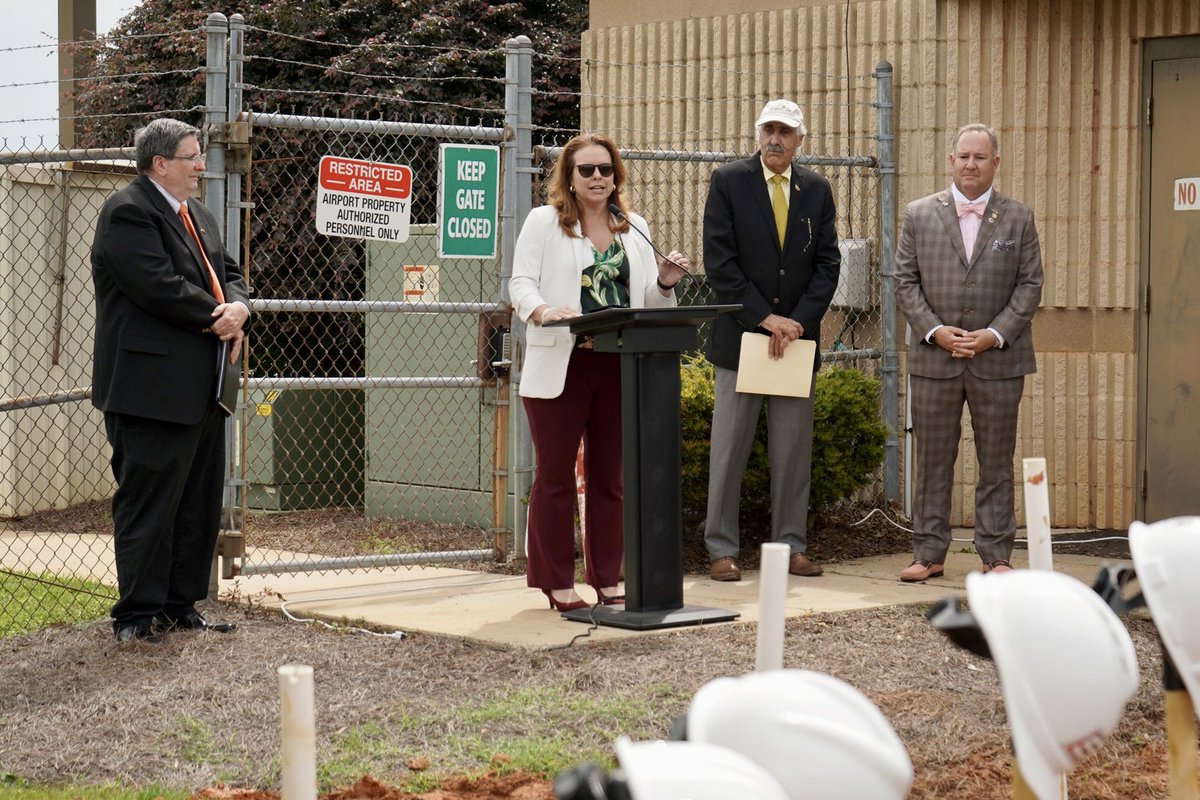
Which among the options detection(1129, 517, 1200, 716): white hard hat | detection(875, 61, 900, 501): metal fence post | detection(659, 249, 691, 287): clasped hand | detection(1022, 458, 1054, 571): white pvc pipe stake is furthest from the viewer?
detection(875, 61, 900, 501): metal fence post

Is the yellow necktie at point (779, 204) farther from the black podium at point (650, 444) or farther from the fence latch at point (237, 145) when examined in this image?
the fence latch at point (237, 145)

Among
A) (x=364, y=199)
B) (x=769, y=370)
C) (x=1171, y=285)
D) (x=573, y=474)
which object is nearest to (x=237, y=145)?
(x=364, y=199)

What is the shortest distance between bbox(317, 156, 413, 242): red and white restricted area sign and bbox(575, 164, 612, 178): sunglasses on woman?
128cm

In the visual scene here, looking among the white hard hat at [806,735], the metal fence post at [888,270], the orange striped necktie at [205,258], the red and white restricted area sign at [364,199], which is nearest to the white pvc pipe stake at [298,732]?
the white hard hat at [806,735]

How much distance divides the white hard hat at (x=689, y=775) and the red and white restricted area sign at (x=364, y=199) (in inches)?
246

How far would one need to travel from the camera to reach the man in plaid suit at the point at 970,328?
8234 millimetres

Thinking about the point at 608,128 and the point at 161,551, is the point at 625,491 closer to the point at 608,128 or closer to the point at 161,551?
the point at 161,551

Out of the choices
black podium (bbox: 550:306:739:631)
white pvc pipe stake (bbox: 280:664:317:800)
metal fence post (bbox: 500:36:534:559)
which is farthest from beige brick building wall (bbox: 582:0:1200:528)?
white pvc pipe stake (bbox: 280:664:317:800)

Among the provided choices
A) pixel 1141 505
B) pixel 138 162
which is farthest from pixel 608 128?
pixel 138 162

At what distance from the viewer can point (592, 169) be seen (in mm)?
6988

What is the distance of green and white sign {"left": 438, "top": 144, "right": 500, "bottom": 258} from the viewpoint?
27.8 ft

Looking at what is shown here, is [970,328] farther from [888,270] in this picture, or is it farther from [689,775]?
[689,775]

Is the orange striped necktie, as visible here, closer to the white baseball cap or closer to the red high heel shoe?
the red high heel shoe

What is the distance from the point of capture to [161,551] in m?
6.81
